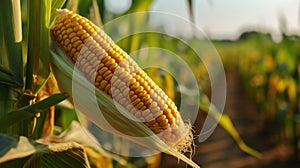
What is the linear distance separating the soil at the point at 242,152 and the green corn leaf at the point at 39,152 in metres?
2.56

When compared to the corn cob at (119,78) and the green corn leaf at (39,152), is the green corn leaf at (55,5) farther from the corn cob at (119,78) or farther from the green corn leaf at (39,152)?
the green corn leaf at (39,152)

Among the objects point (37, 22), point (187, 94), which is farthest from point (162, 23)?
point (37, 22)

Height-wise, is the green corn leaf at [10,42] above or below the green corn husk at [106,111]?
above

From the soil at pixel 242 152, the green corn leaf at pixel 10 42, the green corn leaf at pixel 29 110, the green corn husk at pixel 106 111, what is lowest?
the soil at pixel 242 152

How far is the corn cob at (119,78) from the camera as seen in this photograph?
3.09 feet

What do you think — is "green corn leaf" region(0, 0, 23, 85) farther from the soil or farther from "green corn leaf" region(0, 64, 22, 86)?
the soil

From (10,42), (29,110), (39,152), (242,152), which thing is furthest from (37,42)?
(242,152)

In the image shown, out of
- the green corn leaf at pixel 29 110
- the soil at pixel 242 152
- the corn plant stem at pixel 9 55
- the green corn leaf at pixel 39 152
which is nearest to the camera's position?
the green corn leaf at pixel 39 152

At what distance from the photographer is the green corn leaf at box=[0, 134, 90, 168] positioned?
0.74 metres

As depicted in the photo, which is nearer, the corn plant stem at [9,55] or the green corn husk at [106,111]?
the green corn husk at [106,111]

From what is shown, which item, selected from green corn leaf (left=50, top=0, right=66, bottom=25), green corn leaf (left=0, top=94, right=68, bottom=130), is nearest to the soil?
green corn leaf (left=50, top=0, right=66, bottom=25)

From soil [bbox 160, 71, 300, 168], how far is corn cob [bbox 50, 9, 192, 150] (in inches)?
102

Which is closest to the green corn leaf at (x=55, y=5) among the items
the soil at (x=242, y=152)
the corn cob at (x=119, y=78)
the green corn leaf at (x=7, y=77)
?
the corn cob at (x=119, y=78)

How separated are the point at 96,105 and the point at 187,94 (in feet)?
5.05
